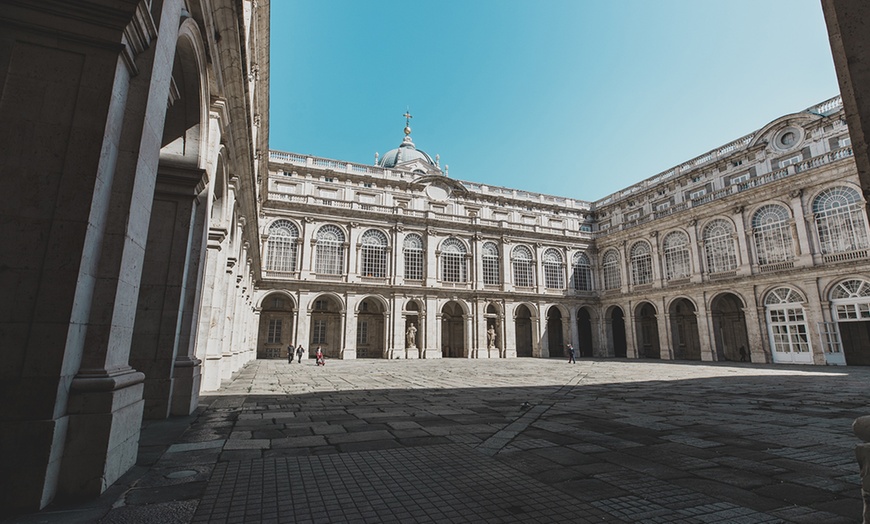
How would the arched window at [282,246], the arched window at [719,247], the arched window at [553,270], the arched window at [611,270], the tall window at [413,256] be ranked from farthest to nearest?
the arched window at [553,270]
the arched window at [611,270]
the tall window at [413,256]
the arched window at [282,246]
the arched window at [719,247]

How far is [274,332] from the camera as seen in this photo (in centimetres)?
2973

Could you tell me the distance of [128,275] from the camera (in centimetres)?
371

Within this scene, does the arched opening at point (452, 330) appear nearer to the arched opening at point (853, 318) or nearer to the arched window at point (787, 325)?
the arched window at point (787, 325)

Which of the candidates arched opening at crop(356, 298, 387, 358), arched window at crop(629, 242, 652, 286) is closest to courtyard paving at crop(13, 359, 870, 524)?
arched opening at crop(356, 298, 387, 358)

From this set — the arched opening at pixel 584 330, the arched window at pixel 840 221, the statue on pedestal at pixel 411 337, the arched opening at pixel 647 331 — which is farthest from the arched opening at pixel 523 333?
the arched window at pixel 840 221

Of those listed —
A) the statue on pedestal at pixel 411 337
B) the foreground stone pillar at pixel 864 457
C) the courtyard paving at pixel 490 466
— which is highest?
the statue on pedestal at pixel 411 337

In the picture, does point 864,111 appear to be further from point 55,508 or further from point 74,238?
point 55,508

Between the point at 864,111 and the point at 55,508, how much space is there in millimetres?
5792

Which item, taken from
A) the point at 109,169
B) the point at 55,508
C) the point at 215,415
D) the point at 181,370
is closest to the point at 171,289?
the point at 181,370

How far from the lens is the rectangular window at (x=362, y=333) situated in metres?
31.9

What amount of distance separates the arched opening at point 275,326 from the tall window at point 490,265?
15.2 metres

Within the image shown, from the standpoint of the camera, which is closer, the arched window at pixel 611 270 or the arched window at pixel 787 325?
the arched window at pixel 787 325

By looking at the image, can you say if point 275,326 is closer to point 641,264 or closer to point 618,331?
point 641,264

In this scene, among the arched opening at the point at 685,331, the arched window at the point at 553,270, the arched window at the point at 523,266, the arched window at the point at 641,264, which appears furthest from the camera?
the arched window at the point at 553,270
